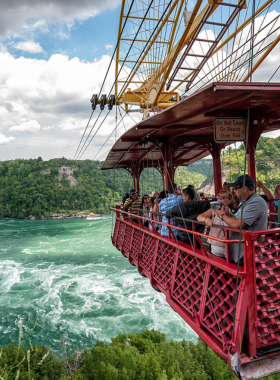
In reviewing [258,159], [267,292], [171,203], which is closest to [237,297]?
[267,292]

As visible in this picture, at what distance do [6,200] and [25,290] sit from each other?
76548mm

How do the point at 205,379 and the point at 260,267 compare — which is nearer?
the point at 260,267

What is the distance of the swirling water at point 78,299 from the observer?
77.6 ft

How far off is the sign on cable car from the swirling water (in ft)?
67.3

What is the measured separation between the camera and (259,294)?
3.08 m

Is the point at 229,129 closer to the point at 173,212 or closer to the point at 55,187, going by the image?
the point at 173,212

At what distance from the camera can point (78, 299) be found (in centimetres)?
2753

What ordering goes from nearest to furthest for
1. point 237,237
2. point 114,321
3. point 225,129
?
point 237,237
point 225,129
point 114,321

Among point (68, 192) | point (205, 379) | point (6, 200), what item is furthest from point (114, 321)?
point (6, 200)

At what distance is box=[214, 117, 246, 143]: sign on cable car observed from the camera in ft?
14.9

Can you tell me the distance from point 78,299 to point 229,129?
26.7 m

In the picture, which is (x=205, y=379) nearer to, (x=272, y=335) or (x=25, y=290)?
(x=25, y=290)

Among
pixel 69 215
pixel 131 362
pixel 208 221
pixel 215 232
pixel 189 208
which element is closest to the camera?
pixel 208 221

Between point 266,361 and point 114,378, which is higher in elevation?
point 266,361
